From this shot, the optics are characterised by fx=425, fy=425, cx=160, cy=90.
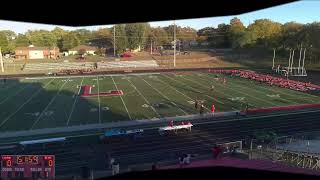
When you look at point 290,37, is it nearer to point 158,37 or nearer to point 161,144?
point 158,37

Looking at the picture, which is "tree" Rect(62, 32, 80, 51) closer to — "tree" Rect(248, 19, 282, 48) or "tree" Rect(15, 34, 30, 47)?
"tree" Rect(15, 34, 30, 47)

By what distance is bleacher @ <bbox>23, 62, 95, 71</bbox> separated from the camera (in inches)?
2373

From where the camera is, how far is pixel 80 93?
119 feet

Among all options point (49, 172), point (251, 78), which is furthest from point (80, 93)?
point (49, 172)

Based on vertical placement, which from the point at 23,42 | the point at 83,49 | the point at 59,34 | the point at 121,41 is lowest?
the point at 83,49

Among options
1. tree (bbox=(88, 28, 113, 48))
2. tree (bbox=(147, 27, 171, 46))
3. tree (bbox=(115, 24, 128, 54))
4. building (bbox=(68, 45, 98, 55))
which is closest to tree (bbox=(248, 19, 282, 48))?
tree (bbox=(147, 27, 171, 46))

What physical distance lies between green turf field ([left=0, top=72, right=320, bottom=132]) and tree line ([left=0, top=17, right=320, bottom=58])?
26343mm

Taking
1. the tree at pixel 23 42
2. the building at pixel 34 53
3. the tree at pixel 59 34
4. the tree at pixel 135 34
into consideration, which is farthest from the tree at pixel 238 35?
the tree at pixel 23 42

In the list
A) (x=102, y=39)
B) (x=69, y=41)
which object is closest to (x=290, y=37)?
(x=102, y=39)

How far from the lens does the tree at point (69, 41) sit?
284 ft

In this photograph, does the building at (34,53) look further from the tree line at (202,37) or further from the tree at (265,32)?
the tree at (265,32)

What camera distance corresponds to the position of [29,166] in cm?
1405

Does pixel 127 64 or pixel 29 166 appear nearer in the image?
pixel 29 166

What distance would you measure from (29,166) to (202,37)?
8329 cm
